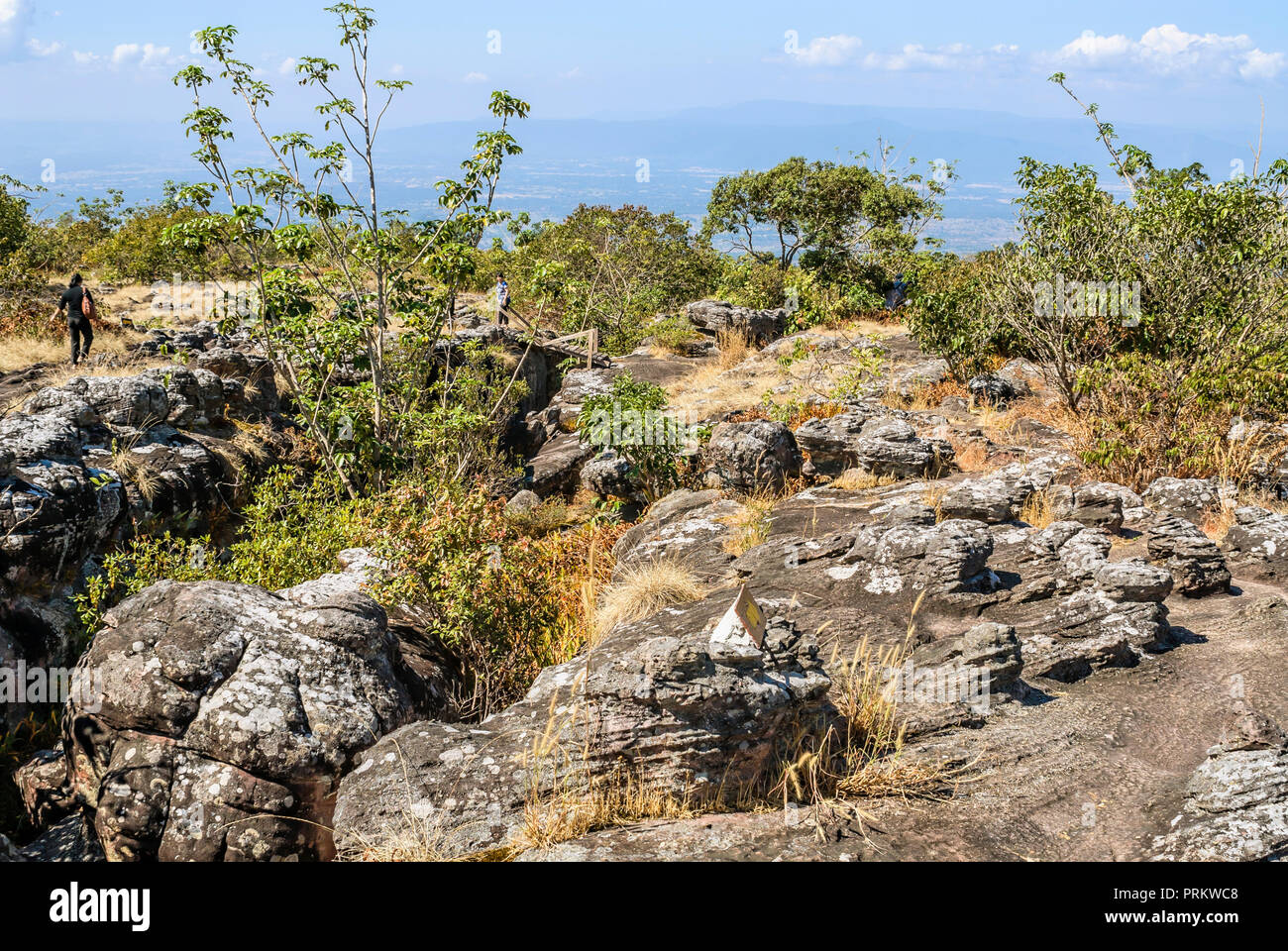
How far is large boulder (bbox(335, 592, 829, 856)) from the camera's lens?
4.66 m

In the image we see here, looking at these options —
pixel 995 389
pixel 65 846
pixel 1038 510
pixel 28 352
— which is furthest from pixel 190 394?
pixel 995 389

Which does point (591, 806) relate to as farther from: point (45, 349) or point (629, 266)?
point (629, 266)

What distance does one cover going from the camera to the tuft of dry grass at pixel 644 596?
777 cm

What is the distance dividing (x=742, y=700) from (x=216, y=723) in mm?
3450

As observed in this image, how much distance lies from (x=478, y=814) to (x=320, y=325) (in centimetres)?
904

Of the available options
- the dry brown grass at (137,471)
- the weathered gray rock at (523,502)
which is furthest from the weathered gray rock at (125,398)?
the weathered gray rock at (523,502)

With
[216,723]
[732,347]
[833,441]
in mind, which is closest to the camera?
[216,723]

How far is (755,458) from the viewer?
12086mm

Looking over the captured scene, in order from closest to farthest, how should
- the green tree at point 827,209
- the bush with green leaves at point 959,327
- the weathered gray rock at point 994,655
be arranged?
the weathered gray rock at point 994,655, the bush with green leaves at point 959,327, the green tree at point 827,209

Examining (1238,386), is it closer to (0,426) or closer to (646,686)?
(646,686)

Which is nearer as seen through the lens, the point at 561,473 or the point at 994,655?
the point at 994,655

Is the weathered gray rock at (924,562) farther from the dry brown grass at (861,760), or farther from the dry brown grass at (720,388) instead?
the dry brown grass at (720,388)

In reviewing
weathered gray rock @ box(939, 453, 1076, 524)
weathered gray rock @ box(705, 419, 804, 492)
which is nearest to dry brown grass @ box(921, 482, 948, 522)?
weathered gray rock @ box(939, 453, 1076, 524)

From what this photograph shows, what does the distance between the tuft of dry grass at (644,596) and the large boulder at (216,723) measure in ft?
7.16
